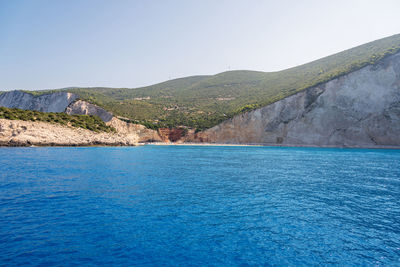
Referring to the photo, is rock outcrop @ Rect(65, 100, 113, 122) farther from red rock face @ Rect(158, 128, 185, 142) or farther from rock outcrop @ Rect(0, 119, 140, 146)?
red rock face @ Rect(158, 128, 185, 142)

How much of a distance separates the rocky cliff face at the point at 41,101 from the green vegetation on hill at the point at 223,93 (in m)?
5.73

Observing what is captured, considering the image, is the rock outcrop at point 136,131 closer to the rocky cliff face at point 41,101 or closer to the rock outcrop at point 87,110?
the rock outcrop at point 87,110

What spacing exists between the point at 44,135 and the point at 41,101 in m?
50.5

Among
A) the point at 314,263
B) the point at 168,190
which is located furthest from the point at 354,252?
the point at 168,190

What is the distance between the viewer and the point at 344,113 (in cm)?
5512

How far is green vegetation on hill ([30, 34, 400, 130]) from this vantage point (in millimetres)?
67312

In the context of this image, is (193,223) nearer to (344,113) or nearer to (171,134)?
(344,113)

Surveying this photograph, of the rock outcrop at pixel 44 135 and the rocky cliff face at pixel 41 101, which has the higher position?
the rocky cliff face at pixel 41 101

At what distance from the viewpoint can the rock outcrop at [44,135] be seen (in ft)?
129

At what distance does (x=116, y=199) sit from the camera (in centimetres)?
1169

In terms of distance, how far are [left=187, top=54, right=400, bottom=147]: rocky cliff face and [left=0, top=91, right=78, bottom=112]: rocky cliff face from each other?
63896 mm

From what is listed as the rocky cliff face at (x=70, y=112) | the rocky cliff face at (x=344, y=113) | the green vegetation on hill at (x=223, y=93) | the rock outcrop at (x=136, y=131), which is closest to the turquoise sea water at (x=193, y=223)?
the rocky cliff face at (x=70, y=112)

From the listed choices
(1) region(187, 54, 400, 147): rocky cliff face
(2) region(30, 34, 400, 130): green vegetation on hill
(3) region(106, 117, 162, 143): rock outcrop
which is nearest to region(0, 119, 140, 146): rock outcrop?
(3) region(106, 117, 162, 143): rock outcrop

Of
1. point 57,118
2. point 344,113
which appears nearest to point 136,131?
point 57,118
